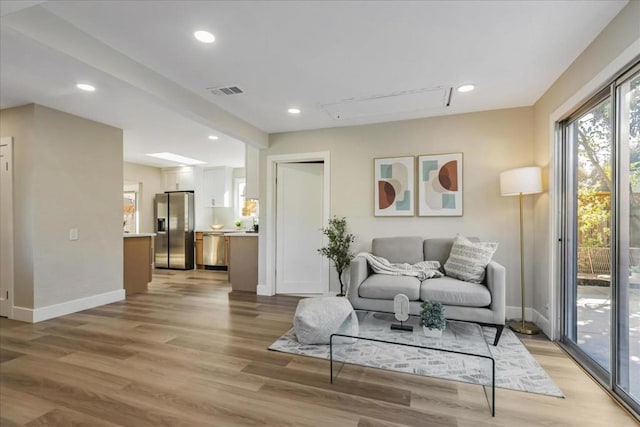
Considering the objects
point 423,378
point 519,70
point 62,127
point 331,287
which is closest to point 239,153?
point 62,127

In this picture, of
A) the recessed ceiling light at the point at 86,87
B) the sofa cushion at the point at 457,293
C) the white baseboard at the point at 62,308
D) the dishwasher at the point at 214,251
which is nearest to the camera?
the sofa cushion at the point at 457,293

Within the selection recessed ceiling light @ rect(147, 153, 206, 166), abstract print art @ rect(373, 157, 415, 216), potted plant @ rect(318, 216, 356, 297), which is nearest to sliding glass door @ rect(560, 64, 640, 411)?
abstract print art @ rect(373, 157, 415, 216)

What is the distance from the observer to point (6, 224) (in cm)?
357

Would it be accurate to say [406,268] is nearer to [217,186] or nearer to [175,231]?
[217,186]

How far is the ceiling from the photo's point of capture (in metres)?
1.96

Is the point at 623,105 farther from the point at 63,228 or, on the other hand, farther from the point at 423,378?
the point at 63,228

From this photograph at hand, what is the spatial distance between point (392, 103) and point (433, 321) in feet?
7.63

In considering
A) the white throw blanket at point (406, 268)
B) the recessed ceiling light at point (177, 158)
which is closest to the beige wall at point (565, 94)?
the white throw blanket at point (406, 268)

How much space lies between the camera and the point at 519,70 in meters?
2.73

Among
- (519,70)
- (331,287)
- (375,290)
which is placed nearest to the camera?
(519,70)

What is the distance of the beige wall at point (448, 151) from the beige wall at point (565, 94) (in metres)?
0.22

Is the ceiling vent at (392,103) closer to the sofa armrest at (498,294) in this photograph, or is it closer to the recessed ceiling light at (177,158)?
the sofa armrest at (498,294)

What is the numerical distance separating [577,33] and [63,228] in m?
5.22

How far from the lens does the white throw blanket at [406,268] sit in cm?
331
